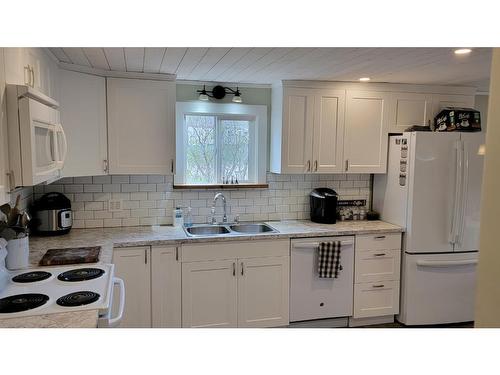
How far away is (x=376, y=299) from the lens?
11.4 feet

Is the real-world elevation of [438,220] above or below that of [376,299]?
above

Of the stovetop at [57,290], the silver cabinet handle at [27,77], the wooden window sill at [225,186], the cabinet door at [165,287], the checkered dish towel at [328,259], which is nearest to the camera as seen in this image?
the stovetop at [57,290]

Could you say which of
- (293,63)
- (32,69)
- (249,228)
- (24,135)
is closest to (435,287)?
(249,228)

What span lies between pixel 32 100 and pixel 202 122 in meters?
2.05

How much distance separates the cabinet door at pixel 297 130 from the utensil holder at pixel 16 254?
82.6 inches

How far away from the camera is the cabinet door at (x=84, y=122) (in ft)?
9.26

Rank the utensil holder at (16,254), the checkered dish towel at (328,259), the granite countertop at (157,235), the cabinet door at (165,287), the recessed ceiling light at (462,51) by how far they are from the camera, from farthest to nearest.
Answer: 1. the checkered dish towel at (328,259)
2. the cabinet door at (165,287)
3. the granite countertop at (157,235)
4. the recessed ceiling light at (462,51)
5. the utensil holder at (16,254)

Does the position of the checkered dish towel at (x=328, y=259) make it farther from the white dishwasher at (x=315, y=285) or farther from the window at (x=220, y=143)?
the window at (x=220, y=143)

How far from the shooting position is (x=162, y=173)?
3254 millimetres

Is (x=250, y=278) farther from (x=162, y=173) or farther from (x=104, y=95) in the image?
(x=104, y=95)

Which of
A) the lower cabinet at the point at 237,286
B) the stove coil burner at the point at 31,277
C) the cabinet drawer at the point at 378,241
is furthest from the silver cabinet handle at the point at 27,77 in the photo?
the cabinet drawer at the point at 378,241

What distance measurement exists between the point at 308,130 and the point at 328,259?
115 cm

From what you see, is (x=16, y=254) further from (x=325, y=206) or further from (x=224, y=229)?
(x=325, y=206)
